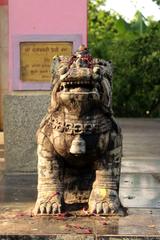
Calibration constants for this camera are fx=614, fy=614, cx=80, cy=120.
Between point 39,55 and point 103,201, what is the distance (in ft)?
11.8

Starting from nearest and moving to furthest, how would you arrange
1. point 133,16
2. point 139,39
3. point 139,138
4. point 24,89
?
point 24,89, point 139,138, point 139,39, point 133,16

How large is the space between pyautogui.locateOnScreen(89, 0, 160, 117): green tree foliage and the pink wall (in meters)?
16.8

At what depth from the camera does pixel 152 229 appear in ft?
16.8

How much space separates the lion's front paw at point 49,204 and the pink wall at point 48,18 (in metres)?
3.60

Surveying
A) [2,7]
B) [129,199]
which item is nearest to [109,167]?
[129,199]

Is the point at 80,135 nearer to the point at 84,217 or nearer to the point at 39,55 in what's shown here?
the point at 84,217

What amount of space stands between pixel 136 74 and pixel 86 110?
→ 71.4 ft

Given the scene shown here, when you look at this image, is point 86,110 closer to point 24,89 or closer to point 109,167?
point 109,167

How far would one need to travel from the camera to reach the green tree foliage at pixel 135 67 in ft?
87.1

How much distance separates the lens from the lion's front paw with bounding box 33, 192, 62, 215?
5.57 meters

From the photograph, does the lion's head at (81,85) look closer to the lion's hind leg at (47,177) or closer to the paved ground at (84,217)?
the lion's hind leg at (47,177)

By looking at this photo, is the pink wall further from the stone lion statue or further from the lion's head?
the lion's head

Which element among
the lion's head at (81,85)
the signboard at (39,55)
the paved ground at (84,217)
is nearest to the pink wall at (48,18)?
the signboard at (39,55)

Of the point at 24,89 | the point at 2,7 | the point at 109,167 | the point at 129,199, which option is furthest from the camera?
the point at 2,7
